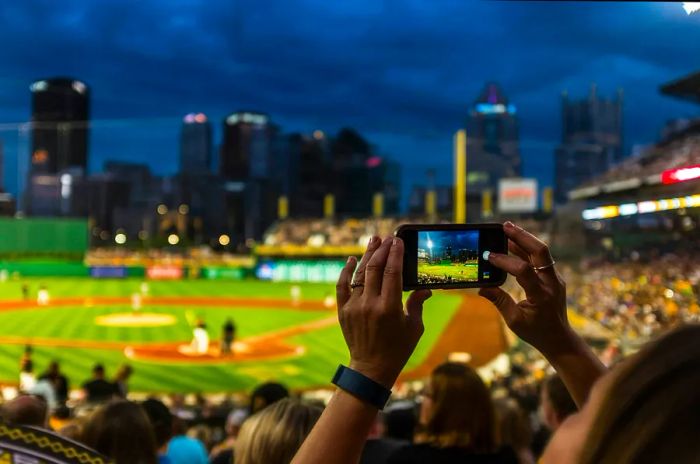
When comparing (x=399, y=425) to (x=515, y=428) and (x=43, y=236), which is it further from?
(x=43, y=236)

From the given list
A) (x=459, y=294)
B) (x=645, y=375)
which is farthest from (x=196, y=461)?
(x=459, y=294)

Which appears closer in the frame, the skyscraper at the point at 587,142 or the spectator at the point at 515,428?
the spectator at the point at 515,428

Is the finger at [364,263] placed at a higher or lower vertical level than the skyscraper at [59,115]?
lower

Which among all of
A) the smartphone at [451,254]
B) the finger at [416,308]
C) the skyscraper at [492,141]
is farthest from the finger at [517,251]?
the skyscraper at [492,141]

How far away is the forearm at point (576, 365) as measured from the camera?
169 cm

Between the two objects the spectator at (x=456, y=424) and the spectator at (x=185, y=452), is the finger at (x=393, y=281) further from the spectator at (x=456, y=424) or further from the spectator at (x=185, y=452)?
the spectator at (x=185, y=452)

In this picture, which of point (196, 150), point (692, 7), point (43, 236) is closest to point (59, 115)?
point (196, 150)

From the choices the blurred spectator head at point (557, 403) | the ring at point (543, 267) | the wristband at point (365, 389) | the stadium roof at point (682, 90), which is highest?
the stadium roof at point (682, 90)

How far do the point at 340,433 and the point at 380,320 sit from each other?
0.24m

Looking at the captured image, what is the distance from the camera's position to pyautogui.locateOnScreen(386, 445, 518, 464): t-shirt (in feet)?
8.63

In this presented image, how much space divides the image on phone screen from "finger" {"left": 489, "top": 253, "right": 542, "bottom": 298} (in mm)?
57

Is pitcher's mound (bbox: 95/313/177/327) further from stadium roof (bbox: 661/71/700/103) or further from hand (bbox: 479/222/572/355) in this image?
hand (bbox: 479/222/572/355)

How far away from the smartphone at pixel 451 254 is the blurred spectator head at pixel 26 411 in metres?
2.18

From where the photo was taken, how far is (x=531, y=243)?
175 cm
